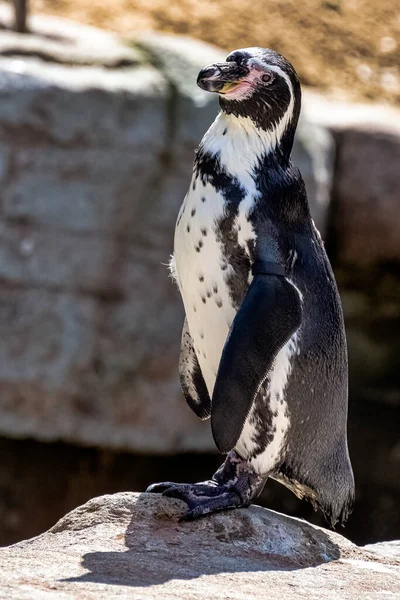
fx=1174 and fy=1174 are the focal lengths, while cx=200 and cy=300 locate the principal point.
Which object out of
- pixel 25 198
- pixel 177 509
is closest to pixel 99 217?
pixel 25 198

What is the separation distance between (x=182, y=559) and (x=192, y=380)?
771 mm

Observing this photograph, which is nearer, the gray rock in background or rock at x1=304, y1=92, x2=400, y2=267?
the gray rock in background

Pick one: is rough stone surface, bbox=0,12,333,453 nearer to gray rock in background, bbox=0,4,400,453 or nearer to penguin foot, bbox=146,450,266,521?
gray rock in background, bbox=0,4,400,453

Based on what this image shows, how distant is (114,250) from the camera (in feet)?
19.5

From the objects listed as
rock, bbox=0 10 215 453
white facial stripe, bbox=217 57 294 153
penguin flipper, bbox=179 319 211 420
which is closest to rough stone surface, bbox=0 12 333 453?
rock, bbox=0 10 215 453

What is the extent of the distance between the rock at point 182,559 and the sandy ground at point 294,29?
4421 millimetres

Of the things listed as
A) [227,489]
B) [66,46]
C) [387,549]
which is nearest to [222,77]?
[227,489]

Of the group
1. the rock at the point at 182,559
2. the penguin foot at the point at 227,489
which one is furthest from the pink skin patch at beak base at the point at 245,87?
the rock at the point at 182,559

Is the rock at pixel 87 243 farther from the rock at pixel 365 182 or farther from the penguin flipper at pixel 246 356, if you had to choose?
the penguin flipper at pixel 246 356

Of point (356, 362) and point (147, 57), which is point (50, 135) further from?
point (356, 362)

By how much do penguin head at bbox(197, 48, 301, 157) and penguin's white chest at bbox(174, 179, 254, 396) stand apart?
23 cm

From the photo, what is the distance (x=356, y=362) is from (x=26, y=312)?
225 centimetres

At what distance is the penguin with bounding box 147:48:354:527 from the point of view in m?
3.03

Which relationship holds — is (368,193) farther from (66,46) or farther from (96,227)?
(66,46)
